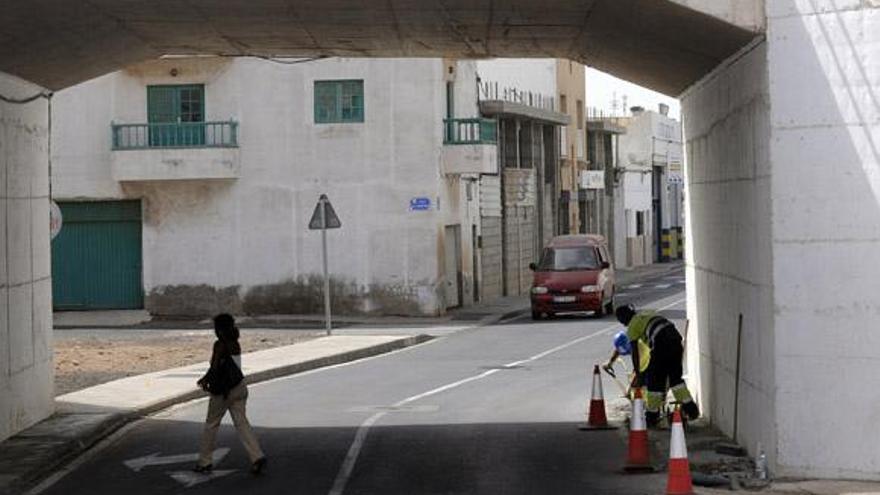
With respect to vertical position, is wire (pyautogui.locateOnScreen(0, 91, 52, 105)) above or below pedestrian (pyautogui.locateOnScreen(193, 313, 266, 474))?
above

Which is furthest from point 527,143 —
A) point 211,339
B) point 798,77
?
Answer: point 798,77

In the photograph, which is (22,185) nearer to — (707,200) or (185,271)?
(707,200)

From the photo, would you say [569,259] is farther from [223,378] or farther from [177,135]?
[223,378]

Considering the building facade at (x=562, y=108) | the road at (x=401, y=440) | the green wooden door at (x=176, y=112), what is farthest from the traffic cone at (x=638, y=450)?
the building facade at (x=562, y=108)

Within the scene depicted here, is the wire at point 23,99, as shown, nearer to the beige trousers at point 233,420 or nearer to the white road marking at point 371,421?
the beige trousers at point 233,420

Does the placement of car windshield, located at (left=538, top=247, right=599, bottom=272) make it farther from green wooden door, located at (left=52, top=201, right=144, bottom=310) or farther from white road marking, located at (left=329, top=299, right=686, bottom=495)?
green wooden door, located at (left=52, top=201, right=144, bottom=310)

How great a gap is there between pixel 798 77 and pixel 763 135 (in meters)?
0.61

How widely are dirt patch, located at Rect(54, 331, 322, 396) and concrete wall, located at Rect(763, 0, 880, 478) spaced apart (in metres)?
Answer: 12.9

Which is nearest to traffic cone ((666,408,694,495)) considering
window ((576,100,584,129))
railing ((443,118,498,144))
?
railing ((443,118,498,144))

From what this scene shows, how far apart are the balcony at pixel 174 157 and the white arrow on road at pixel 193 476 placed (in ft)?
92.4

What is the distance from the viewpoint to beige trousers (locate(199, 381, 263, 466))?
1598cm

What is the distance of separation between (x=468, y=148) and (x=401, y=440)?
88.3ft

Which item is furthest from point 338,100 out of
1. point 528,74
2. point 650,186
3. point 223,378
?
point 650,186

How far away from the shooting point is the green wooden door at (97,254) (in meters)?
45.0
